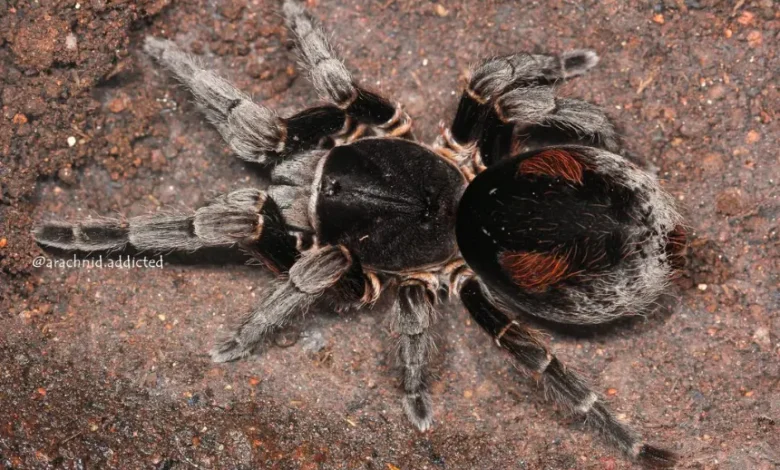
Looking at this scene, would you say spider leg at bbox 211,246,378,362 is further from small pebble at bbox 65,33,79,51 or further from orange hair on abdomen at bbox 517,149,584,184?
small pebble at bbox 65,33,79,51

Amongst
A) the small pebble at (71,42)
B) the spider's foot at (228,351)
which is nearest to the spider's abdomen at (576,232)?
the spider's foot at (228,351)

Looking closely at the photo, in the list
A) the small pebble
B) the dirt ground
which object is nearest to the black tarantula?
the dirt ground

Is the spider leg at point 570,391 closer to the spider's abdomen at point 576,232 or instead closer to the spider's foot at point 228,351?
the spider's abdomen at point 576,232

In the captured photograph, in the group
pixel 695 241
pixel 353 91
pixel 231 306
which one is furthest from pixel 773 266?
pixel 231 306

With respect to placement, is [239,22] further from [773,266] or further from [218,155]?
[773,266]

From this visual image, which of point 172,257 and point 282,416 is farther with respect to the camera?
point 172,257

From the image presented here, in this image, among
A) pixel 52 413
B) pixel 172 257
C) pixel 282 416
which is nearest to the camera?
pixel 52 413
